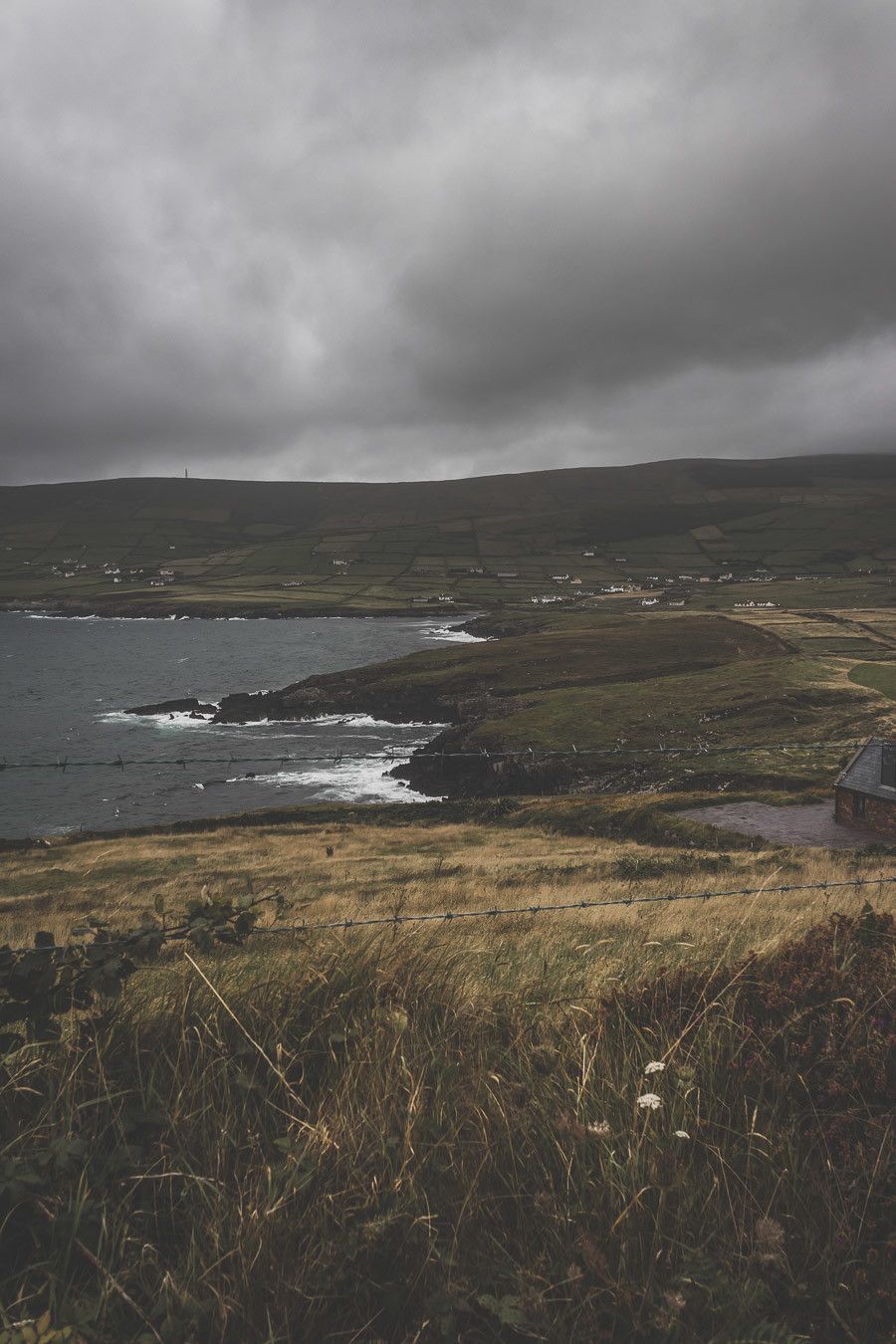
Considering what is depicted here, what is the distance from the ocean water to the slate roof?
22.5 meters

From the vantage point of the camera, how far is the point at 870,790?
3109 centimetres

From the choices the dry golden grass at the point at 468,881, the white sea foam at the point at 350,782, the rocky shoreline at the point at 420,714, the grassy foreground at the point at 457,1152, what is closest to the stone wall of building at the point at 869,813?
the dry golden grass at the point at 468,881

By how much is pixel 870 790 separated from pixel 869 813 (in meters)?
1.36

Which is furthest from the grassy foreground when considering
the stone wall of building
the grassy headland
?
the stone wall of building

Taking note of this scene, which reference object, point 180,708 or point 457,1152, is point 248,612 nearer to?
point 180,708

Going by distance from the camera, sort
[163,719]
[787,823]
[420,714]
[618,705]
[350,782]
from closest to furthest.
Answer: [787,823] < [350,782] < [618,705] < [420,714] < [163,719]

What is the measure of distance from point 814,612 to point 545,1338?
150m

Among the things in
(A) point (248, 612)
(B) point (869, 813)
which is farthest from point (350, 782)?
(A) point (248, 612)

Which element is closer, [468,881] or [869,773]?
[468,881]

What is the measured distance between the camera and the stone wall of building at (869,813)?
30.5 meters

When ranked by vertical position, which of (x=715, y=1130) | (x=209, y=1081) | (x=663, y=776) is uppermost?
(x=209, y=1081)

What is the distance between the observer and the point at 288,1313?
2.63m

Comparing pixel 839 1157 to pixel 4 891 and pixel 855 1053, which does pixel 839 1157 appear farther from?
pixel 4 891

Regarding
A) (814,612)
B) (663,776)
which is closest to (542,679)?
(663,776)
